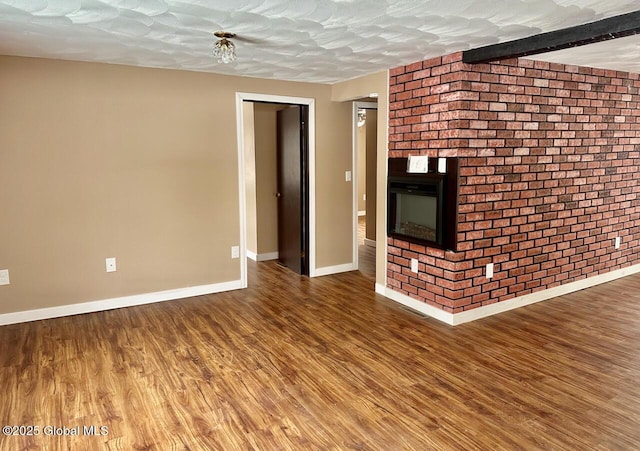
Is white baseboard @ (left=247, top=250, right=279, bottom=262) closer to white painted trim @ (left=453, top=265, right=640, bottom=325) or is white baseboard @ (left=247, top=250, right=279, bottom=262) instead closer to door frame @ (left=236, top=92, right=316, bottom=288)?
door frame @ (left=236, top=92, right=316, bottom=288)

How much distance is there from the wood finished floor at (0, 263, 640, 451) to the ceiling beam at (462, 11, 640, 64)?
208 centimetres

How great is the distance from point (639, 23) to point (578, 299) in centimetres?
262

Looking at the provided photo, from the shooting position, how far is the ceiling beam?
2.63m

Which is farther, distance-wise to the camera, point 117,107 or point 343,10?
point 117,107

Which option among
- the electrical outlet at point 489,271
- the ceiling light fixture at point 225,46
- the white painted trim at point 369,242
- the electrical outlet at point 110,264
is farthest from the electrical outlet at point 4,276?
the white painted trim at point 369,242

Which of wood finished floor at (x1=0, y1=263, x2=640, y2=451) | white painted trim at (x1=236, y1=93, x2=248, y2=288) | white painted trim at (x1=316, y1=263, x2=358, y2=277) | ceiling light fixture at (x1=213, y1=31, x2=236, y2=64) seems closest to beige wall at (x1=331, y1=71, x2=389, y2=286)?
wood finished floor at (x1=0, y1=263, x2=640, y2=451)

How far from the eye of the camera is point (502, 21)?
9.05 ft

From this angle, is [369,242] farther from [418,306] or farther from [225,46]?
[225,46]

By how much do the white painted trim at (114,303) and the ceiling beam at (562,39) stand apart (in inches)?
124

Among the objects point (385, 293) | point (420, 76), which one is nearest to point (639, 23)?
point (420, 76)

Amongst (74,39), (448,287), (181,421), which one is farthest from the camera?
(448,287)

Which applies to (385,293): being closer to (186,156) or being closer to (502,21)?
(186,156)

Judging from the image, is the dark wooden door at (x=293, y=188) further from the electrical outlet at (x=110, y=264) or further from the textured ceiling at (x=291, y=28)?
the electrical outlet at (x=110, y=264)

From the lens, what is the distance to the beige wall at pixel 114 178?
376 centimetres
